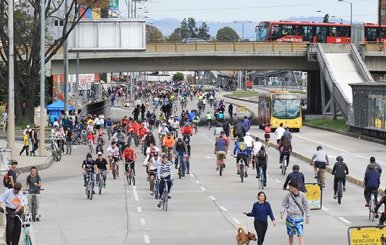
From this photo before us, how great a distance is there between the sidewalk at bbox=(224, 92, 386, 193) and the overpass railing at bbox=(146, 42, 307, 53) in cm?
1018

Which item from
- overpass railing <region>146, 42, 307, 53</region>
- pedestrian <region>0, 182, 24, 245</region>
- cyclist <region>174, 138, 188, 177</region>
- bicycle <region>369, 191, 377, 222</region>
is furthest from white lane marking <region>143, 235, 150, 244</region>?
overpass railing <region>146, 42, 307, 53</region>

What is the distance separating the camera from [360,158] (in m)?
45.8

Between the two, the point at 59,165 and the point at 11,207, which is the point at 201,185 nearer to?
the point at 59,165

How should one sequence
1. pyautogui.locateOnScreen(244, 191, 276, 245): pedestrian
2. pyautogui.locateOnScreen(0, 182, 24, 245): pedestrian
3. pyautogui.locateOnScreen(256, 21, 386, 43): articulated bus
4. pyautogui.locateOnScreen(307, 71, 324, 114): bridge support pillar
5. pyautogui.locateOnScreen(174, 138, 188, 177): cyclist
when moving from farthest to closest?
pyautogui.locateOnScreen(256, 21, 386, 43): articulated bus, pyautogui.locateOnScreen(307, 71, 324, 114): bridge support pillar, pyautogui.locateOnScreen(174, 138, 188, 177): cyclist, pyautogui.locateOnScreen(0, 182, 24, 245): pedestrian, pyautogui.locateOnScreen(244, 191, 276, 245): pedestrian

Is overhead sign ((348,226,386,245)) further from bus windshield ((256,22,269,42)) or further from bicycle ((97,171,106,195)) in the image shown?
bus windshield ((256,22,269,42))

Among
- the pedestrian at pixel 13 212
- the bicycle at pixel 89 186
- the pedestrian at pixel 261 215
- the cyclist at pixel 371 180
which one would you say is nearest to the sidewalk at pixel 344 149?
the cyclist at pixel 371 180

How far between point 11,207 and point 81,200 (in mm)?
9693

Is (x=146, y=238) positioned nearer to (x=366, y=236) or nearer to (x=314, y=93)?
(x=366, y=236)

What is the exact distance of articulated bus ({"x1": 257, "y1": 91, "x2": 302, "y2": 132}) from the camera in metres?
68.9

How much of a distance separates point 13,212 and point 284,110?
165 ft

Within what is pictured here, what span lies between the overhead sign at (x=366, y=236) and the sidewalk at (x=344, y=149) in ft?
57.6

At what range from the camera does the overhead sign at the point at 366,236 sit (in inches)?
637

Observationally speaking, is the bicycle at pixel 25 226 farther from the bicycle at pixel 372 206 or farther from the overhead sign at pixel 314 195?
the bicycle at pixel 372 206

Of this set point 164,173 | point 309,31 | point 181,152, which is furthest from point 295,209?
point 309,31
